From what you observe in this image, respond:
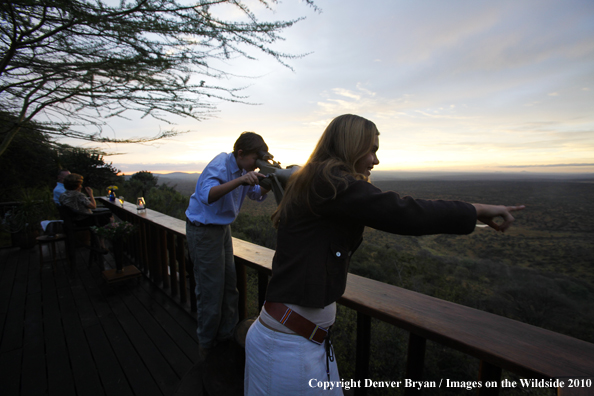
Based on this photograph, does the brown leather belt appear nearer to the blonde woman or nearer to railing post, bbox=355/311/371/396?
the blonde woman

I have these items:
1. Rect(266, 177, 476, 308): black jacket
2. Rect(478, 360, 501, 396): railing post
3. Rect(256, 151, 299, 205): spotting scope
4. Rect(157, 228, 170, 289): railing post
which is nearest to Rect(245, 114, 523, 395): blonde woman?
Rect(266, 177, 476, 308): black jacket

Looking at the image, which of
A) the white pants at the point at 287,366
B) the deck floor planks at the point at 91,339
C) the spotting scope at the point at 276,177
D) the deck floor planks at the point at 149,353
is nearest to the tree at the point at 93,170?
the deck floor planks at the point at 91,339

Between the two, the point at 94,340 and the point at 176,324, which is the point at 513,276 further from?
the point at 94,340

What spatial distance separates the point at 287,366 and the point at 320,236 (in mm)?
378

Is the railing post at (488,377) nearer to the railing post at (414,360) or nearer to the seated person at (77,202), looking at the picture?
the railing post at (414,360)

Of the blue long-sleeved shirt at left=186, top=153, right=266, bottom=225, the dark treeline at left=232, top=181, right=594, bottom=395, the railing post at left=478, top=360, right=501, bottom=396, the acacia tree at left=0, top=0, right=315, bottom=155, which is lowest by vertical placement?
the dark treeline at left=232, top=181, right=594, bottom=395

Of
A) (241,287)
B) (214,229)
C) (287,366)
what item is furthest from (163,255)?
(287,366)

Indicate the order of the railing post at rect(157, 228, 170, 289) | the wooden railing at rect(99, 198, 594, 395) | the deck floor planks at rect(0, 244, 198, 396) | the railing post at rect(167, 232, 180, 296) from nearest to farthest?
the wooden railing at rect(99, 198, 594, 395) → the deck floor planks at rect(0, 244, 198, 396) → the railing post at rect(167, 232, 180, 296) → the railing post at rect(157, 228, 170, 289)

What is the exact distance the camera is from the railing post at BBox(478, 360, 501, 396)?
75 centimetres

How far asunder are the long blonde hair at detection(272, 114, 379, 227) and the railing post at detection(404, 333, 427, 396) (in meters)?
0.61

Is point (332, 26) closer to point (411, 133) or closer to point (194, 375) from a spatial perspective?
point (194, 375)

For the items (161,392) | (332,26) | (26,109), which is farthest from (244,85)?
(161,392)

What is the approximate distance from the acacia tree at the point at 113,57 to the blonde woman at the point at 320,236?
1568 mm

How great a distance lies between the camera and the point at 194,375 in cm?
130
